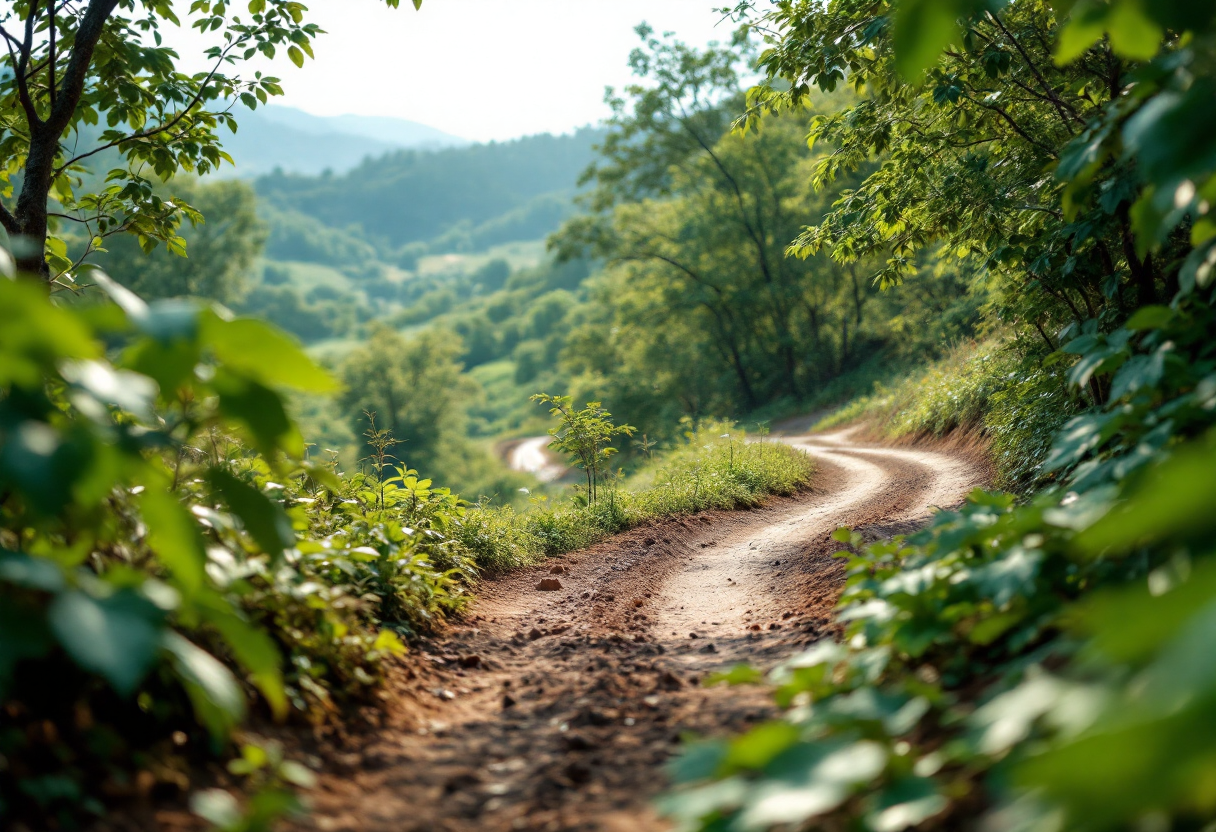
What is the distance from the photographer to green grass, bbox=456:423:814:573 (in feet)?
22.4

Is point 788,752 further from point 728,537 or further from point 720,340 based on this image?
point 720,340

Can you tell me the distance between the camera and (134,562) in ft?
7.63

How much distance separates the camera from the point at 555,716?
3209 mm

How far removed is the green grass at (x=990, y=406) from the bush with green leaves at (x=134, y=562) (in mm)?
4709

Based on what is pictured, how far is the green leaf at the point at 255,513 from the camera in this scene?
1.73 metres

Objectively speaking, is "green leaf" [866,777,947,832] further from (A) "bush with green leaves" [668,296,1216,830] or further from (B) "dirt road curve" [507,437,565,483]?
(B) "dirt road curve" [507,437,565,483]

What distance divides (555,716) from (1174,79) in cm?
305

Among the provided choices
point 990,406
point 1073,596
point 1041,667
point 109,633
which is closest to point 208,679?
point 109,633

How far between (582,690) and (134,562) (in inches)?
77.8

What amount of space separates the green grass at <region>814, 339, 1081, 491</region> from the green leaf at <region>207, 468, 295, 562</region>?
4.79 meters

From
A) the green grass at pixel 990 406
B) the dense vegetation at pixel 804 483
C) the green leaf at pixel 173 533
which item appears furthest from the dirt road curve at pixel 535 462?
the green leaf at pixel 173 533

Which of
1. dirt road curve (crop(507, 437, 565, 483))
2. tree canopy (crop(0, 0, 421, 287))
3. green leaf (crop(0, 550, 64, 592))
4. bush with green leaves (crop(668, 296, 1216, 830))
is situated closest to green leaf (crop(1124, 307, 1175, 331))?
bush with green leaves (crop(668, 296, 1216, 830))

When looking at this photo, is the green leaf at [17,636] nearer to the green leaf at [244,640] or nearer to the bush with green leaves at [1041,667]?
the green leaf at [244,640]

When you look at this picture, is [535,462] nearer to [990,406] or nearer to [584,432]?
[990,406]
